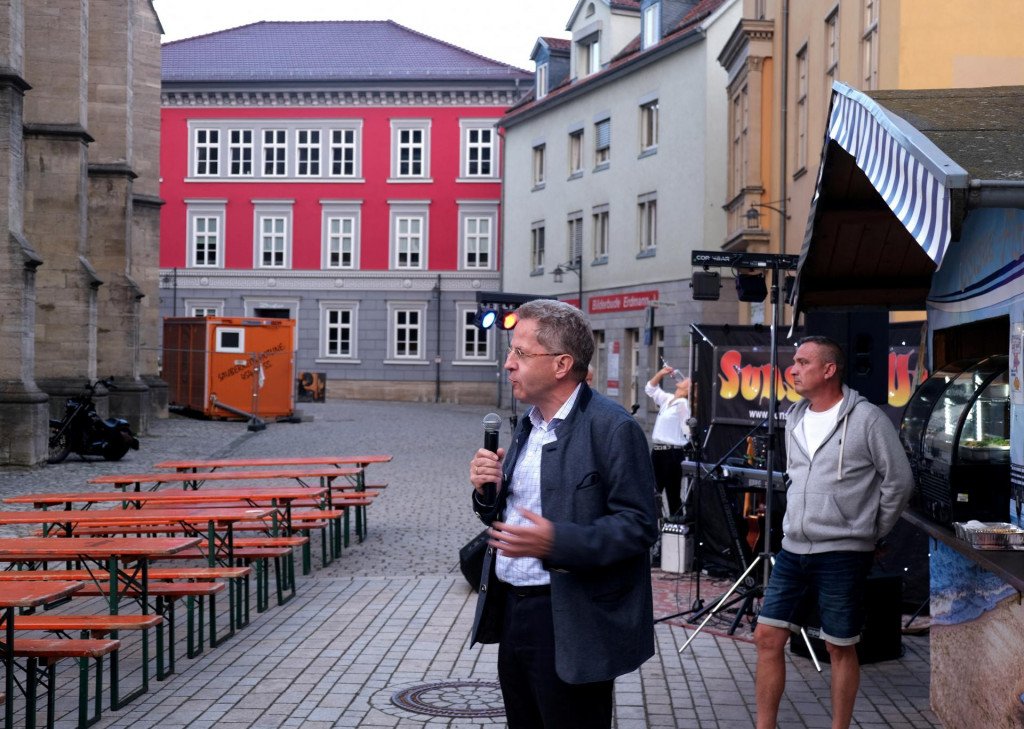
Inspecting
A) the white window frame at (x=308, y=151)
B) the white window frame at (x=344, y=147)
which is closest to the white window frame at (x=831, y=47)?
the white window frame at (x=344, y=147)

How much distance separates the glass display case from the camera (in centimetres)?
599

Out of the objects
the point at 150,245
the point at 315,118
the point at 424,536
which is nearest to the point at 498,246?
the point at 315,118

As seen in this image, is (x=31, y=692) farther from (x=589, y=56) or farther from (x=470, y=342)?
(x=470, y=342)

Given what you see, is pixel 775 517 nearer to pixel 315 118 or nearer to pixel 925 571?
pixel 925 571

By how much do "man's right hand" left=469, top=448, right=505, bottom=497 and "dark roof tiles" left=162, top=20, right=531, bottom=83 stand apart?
52273 millimetres

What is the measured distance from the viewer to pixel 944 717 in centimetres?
661

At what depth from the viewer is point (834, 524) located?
232 inches

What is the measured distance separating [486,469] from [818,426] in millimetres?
2458

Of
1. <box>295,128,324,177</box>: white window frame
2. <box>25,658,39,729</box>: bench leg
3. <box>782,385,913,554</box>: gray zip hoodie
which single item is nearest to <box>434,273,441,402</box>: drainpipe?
<box>295,128,324,177</box>: white window frame

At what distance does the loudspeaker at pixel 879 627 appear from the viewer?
8.02m

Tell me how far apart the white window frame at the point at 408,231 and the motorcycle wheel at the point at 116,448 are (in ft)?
112

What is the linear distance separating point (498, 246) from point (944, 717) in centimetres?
4960

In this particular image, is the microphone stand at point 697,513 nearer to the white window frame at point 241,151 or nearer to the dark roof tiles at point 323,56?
the dark roof tiles at point 323,56

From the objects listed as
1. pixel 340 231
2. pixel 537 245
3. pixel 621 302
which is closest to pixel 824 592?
pixel 621 302
